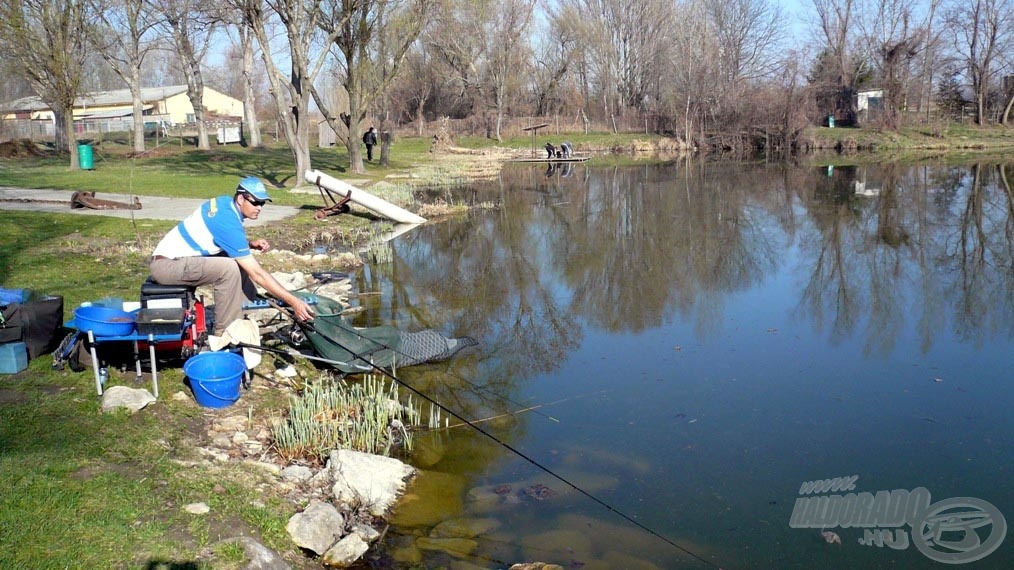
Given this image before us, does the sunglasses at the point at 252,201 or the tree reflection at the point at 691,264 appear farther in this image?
the tree reflection at the point at 691,264

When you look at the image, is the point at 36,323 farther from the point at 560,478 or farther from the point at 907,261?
the point at 907,261

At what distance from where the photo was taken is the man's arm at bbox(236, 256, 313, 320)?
6.74m

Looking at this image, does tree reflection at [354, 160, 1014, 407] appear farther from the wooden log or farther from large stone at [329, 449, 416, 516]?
large stone at [329, 449, 416, 516]

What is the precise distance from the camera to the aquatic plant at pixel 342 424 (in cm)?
632

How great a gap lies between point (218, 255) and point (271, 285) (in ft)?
2.54

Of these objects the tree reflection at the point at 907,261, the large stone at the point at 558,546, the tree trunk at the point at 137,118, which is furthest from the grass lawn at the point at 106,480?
the tree trunk at the point at 137,118

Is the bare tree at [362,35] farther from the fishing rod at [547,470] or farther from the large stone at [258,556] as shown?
the large stone at [258,556]

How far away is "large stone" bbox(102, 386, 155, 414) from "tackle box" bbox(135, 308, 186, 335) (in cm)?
45

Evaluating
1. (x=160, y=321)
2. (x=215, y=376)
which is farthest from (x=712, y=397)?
(x=160, y=321)

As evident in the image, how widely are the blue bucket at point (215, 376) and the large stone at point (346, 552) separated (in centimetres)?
206

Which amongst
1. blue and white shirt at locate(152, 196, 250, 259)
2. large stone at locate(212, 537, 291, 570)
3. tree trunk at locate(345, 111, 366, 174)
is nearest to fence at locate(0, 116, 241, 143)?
tree trunk at locate(345, 111, 366, 174)

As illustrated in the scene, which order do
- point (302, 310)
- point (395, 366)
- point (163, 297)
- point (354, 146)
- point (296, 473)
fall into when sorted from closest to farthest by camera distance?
1. point (296, 473)
2. point (163, 297)
3. point (302, 310)
4. point (395, 366)
5. point (354, 146)

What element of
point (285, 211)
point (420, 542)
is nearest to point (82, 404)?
point (420, 542)

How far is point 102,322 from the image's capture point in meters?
6.44
